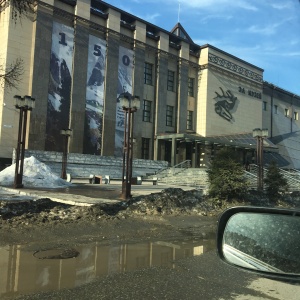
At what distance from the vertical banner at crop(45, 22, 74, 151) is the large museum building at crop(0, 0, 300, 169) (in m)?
0.10

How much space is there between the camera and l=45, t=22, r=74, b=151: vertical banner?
36312 mm

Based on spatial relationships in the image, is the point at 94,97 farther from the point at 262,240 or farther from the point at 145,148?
the point at 262,240

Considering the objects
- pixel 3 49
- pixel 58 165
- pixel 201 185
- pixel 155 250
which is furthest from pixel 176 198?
pixel 3 49

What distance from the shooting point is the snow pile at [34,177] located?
21.7m

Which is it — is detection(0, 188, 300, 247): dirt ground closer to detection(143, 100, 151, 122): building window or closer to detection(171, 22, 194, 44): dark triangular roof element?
detection(143, 100, 151, 122): building window

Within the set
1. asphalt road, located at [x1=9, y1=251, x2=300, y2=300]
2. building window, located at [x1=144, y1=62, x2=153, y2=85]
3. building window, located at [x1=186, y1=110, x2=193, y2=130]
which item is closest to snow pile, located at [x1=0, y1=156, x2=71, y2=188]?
asphalt road, located at [x1=9, y1=251, x2=300, y2=300]

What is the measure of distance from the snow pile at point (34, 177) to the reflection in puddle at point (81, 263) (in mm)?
14369

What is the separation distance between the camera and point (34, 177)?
22953 millimetres

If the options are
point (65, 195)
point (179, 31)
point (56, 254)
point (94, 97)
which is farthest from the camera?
point (179, 31)

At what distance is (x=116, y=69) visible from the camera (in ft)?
138

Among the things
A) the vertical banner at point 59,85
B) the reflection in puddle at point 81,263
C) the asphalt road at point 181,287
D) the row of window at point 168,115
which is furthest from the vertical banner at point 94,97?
the asphalt road at point 181,287

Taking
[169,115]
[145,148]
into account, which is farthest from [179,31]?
[145,148]

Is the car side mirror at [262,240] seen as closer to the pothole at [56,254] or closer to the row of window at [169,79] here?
the pothole at [56,254]

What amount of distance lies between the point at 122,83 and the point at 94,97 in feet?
14.3
